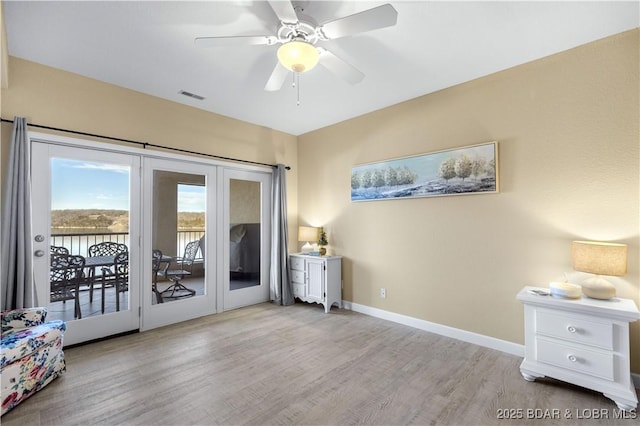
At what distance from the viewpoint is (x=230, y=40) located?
2.06m

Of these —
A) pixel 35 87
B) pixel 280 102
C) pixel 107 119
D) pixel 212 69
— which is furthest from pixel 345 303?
pixel 35 87

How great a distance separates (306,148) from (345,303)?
8.36 feet

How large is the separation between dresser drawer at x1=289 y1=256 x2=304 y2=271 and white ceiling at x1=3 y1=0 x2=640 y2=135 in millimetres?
2346

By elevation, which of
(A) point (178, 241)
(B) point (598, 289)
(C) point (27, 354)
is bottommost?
(C) point (27, 354)

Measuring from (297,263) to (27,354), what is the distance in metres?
3.01

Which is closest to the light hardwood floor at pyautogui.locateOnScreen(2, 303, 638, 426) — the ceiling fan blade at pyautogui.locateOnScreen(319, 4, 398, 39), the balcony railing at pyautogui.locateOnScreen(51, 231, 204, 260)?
the balcony railing at pyautogui.locateOnScreen(51, 231, 204, 260)

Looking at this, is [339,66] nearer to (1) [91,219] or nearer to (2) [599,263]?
(2) [599,263]

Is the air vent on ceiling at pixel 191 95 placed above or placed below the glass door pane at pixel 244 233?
above

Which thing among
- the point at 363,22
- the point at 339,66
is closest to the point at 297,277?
the point at 339,66

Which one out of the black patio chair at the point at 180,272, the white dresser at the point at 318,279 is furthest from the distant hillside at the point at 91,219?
the white dresser at the point at 318,279

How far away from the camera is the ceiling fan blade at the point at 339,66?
227cm

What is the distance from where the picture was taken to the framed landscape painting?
9.92 ft

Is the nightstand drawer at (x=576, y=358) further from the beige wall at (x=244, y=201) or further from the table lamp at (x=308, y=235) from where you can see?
the beige wall at (x=244, y=201)

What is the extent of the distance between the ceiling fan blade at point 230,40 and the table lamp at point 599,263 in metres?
2.80
